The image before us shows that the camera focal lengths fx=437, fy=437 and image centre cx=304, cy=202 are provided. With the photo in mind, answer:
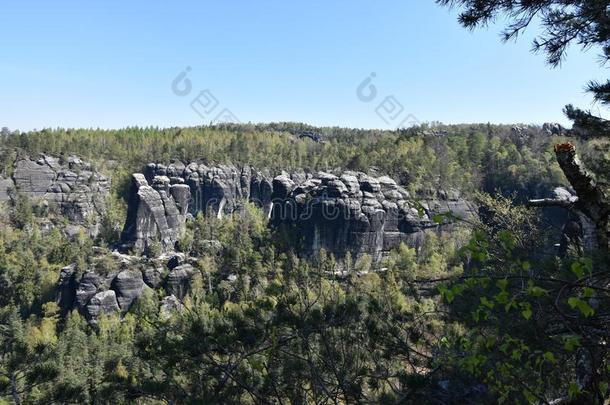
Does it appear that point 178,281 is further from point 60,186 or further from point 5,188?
point 5,188

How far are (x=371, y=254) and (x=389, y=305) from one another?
1698 inches

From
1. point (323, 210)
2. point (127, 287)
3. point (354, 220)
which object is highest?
point (323, 210)

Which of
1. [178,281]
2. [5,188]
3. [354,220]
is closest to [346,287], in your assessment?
[178,281]

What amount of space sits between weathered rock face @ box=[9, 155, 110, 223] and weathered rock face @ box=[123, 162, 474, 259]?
1094 centimetres

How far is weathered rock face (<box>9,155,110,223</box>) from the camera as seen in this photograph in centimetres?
6750

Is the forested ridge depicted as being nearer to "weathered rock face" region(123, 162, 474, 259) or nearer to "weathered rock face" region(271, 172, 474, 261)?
"weathered rock face" region(271, 172, 474, 261)

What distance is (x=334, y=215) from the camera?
50.5 m

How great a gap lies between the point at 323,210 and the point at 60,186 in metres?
45.2

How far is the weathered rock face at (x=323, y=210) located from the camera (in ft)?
166

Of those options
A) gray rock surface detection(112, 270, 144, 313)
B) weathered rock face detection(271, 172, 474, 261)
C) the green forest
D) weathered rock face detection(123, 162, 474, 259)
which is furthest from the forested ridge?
weathered rock face detection(123, 162, 474, 259)

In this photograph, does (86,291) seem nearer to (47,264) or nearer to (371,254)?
(47,264)

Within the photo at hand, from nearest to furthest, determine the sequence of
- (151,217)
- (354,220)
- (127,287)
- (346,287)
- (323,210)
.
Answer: (346,287) < (127,287) < (354,220) < (323,210) < (151,217)

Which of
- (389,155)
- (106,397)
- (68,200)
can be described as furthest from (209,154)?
(106,397)

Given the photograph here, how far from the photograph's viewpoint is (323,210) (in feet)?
167
